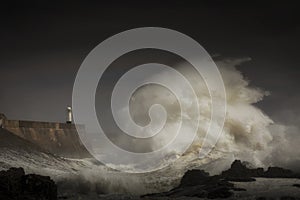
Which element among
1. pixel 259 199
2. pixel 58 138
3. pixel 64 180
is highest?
pixel 58 138

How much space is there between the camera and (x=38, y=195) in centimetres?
4891

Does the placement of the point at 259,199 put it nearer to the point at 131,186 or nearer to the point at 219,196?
the point at 219,196

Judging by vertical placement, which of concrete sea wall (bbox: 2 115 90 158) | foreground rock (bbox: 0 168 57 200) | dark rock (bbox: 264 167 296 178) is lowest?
foreground rock (bbox: 0 168 57 200)

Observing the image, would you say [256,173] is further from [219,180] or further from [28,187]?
[28,187]

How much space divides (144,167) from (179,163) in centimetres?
1858

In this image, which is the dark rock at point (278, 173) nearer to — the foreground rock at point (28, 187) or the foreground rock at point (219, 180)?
the foreground rock at point (219, 180)

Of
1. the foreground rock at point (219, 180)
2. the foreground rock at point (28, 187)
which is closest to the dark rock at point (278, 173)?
the foreground rock at point (219, 180)

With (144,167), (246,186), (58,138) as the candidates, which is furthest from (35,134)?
(246,186)

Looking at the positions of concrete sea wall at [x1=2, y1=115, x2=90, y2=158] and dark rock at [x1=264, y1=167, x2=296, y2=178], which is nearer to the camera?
dark rock at [x1=264, y1=167, x2=296, y2=178]

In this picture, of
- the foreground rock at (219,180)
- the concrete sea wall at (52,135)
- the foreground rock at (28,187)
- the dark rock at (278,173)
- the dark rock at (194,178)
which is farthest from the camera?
the concrete sea wall at (52,135)

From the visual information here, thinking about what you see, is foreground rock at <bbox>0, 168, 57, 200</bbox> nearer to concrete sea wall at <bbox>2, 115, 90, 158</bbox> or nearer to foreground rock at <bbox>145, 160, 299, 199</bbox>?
foreground rock at <bbox>145, 160, 299, 199</bbox>

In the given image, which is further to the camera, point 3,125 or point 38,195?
point 3,125

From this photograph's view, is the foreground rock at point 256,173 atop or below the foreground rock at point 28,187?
atop

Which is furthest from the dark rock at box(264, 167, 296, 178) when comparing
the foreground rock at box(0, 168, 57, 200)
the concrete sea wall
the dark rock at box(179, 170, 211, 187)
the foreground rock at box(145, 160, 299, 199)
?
the concrete sea wall
